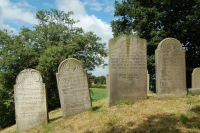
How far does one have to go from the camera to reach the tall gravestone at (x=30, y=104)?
218 inches

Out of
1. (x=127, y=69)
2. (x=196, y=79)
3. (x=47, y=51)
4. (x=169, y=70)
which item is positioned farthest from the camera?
(x=47, y=51)

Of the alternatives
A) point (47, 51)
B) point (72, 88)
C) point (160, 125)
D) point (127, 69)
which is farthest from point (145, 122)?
point (47, 51)

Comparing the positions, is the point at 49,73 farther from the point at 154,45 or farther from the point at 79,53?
the point at 154,45

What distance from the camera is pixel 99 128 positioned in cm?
403

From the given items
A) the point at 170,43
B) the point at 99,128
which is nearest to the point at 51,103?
the point at 99,128

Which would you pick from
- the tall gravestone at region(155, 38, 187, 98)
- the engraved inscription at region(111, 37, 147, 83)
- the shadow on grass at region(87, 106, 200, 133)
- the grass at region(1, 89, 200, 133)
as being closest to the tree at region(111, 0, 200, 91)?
the tall gravestone at region(155, 38, 187, 98)

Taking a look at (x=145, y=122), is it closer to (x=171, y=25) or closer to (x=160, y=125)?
(x=160, y=125)

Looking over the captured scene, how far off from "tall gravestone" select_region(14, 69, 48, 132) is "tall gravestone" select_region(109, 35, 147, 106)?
2.68 m

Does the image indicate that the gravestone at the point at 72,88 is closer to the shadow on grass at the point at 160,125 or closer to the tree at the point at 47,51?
the shadow on grass at the point at 160,125

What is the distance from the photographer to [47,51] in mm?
11805

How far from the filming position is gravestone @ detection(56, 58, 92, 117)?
5719mm

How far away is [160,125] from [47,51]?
10.4 meters

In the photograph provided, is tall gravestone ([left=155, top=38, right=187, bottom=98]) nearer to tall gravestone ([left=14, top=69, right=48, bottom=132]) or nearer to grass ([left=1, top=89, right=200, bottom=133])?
grass ([left=1, top=89, right=200, bottom=133])

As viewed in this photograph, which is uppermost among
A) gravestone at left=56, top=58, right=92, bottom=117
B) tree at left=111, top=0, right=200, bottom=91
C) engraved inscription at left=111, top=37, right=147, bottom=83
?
tree at left=111, top=0, right=200, bottom=91
